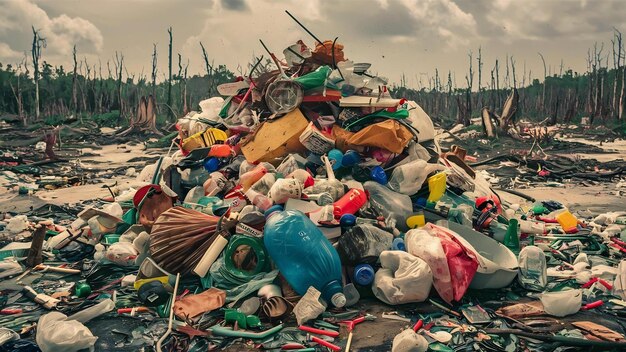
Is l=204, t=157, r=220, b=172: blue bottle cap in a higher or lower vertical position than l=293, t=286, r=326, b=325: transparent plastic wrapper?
higher

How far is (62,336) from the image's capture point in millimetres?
2861

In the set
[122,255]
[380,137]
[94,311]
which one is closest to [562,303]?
[380,137]

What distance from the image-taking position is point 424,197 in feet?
15.4

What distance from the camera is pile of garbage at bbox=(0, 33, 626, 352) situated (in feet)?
10.2

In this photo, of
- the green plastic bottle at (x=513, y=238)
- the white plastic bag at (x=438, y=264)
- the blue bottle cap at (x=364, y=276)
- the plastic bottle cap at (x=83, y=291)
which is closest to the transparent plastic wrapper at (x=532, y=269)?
the green plastic bottle at (x=513, y=238)

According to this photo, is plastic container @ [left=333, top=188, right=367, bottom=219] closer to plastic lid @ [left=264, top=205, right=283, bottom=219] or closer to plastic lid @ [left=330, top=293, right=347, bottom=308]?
plastic lid @ [left=264, top=205, right=283, bottom=219]

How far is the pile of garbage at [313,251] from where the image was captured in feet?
10.2

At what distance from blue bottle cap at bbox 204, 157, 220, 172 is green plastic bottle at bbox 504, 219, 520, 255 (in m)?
3.03

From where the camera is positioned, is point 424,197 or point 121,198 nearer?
point 424,197

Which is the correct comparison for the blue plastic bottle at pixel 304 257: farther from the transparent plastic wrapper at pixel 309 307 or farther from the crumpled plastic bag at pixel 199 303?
the crumpled plastic bag at pixel 199 303

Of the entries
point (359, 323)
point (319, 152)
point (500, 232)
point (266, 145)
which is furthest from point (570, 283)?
point (266, 145)

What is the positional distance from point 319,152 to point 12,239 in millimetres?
3528

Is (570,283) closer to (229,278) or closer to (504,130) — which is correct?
(229,278)

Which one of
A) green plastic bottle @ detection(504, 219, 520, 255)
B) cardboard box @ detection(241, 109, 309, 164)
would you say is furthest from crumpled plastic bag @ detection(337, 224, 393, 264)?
cardboard box @ detection(241, 109, 309, 164)
